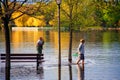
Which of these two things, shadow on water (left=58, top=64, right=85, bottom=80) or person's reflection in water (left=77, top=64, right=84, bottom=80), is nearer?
shadow on water (left=58, top=64, right=85, bottom=80)

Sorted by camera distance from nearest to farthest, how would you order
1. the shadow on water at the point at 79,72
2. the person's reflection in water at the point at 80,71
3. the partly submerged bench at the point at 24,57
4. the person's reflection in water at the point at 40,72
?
1. the shadow on water at the point at 79,72
2. the person's reflection in water at the point at 80,71
3. the person's reflection in water at the point at 40,72
4. the partly submerged bench at the point at 24,57

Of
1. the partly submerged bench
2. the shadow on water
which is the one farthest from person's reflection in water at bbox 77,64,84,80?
the partly submerged bench

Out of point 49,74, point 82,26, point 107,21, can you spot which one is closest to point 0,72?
point 49,74

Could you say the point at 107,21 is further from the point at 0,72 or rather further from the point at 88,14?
the point at 0,72

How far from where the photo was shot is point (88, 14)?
121 feet

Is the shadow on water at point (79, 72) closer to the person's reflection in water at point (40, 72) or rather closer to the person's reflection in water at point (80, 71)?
the person's reflection in water at point (80, 71)

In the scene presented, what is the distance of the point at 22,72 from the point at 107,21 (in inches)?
5251

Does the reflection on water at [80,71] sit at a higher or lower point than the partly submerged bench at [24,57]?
lower

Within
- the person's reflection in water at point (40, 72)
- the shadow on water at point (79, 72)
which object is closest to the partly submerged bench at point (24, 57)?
the person's reflection in water at point (40, 72)

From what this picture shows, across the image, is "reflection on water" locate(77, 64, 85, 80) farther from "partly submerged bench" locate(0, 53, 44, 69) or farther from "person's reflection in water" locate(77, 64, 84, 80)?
"partly submerged bench" locate(0, 53, 44, 69)

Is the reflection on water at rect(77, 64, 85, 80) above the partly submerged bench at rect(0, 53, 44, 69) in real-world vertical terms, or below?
below

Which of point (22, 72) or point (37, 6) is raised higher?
point (37, 6)

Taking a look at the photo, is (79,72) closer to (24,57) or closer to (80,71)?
(80,71)

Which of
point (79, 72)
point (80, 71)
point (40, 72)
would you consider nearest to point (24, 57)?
point (40, 72)
